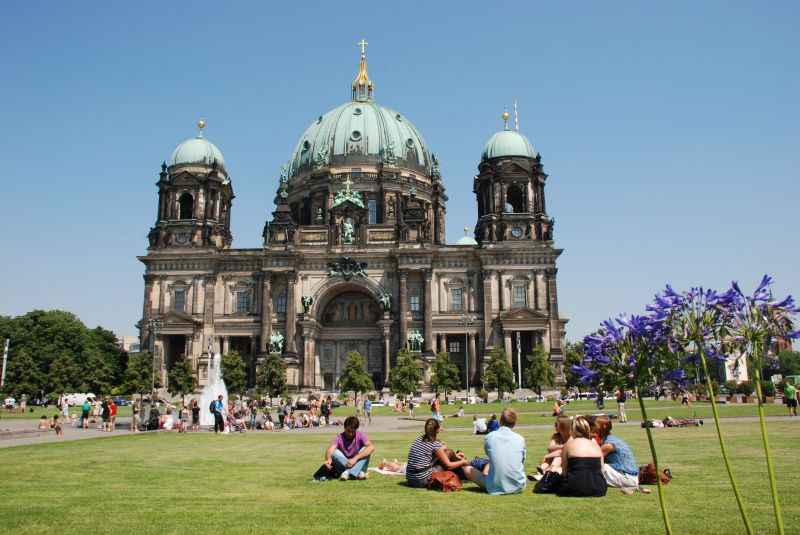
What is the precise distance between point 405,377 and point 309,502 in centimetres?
5593

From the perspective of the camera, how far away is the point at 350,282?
3103 inches

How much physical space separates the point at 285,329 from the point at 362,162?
24526mm

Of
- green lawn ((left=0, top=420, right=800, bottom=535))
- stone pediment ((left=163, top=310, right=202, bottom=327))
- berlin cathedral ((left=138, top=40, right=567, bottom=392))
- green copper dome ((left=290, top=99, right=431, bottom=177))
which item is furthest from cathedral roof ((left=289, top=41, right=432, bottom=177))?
green lawn ((left=0, top=420, right=800, bottom=535))

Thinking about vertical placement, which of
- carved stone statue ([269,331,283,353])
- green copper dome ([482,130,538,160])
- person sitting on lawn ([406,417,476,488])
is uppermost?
green copper dome ([482,130,538,160])

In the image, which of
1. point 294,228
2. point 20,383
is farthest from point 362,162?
point 20,383

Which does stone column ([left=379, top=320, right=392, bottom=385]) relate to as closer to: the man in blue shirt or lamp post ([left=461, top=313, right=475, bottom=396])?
lamp post ([left=461, top=313, right=475, bottom=396])

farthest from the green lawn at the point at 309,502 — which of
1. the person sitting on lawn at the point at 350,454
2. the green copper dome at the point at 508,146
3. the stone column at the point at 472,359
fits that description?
the green copper dome at the point at 508,146

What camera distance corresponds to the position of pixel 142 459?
18.3 m

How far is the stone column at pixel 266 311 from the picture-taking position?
76.1 metres

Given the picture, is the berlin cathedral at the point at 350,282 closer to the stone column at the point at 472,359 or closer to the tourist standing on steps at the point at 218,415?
the stone column at the point at 472,359

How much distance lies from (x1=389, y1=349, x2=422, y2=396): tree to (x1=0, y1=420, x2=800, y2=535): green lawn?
4881cm

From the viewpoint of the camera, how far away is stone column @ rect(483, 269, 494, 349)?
75.2m

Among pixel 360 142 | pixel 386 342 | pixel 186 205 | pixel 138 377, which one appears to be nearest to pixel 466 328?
pixel 386 342

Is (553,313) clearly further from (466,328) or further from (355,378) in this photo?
(355,378)
